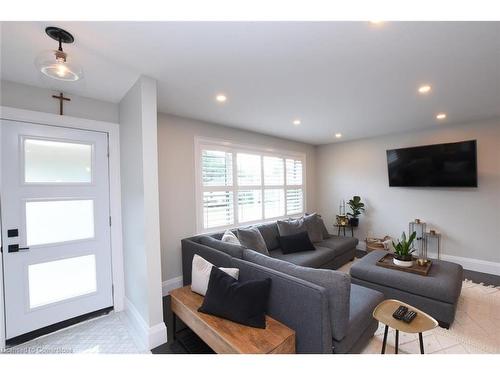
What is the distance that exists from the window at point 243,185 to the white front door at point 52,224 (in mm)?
1336

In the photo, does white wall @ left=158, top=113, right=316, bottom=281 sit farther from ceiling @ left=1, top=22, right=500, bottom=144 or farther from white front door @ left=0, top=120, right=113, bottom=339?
white front door @ left=0, top=120, right=113, bottom=339

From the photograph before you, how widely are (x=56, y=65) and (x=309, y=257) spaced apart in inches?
131

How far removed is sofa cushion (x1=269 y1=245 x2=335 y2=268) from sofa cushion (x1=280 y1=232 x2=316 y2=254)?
0.08 metres

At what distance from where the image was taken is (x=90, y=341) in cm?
203

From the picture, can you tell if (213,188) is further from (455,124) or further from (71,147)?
(455,124)

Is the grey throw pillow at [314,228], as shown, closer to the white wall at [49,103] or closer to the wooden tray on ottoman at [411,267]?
the wooden tray on ottoman at [411,267]

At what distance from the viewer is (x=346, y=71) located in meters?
1.96

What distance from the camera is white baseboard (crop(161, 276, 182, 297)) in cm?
294

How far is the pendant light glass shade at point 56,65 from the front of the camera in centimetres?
129

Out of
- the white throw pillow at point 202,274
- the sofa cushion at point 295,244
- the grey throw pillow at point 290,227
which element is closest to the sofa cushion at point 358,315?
the white throw pillow at point 202,274

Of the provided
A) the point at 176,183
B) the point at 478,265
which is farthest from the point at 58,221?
the point at 478,265

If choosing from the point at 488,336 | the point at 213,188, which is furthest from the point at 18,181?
the point at 488,336

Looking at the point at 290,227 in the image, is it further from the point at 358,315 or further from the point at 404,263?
the point at 358,315

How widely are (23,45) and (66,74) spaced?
54 cm
